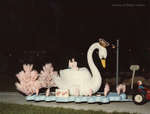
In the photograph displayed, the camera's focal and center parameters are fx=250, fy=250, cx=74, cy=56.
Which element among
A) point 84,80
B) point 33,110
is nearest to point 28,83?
point 33,110

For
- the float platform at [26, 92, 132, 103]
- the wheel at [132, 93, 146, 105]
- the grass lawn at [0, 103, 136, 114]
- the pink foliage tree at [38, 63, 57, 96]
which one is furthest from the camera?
the pink foliage tree at [38, 63, 57, 96]

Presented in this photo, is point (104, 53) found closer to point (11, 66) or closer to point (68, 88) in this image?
point (68, 88)

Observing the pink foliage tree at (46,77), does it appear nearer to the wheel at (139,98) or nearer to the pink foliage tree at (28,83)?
the pink foliage tree at (28,83)

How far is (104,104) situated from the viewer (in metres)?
7.93

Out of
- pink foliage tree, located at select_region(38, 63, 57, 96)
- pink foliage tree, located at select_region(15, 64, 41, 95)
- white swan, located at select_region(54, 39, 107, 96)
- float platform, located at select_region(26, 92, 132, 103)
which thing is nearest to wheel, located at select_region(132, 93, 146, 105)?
float platform, located at select_region(26, 92, 132, 103)

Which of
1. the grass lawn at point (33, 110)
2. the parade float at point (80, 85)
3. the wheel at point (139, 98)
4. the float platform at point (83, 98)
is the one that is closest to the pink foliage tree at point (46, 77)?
the parade float at point (80, 85)

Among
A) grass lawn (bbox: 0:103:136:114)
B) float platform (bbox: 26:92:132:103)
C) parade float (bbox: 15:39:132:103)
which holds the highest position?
parade float (bbox: 15:39:132:103)

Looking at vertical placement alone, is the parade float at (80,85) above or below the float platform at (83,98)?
above

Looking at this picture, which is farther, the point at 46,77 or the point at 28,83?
the point at 46,77

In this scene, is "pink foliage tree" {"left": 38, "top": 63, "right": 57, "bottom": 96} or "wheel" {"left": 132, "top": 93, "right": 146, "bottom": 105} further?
"pink foliage tree" {"left": 38, "top": 63, "right": 57, "bottom": 96}

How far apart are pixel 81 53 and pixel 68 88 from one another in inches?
552

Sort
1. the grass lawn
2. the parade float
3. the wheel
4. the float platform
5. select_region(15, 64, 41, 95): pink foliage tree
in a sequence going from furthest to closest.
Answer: select_region(15, 64, 41, 95): pink foliage tree < the parade float < the float platform < the wheel < the grass lawn

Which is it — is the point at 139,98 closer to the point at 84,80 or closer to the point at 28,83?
the point at 84,80

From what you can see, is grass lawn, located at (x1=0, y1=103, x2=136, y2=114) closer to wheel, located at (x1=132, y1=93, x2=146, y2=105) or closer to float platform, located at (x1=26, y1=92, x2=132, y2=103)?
float platform, located at (x1=26, y1=92, x2=132, y2=103)
